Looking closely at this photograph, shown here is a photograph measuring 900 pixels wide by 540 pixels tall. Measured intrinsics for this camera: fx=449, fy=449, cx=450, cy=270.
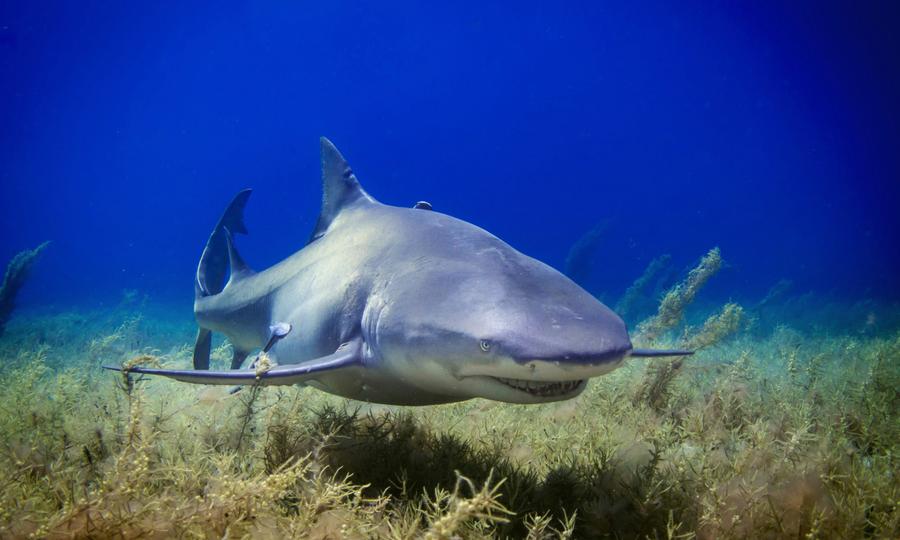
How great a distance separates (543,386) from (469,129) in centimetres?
16170

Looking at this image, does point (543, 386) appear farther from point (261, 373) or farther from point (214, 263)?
point (214, 263)

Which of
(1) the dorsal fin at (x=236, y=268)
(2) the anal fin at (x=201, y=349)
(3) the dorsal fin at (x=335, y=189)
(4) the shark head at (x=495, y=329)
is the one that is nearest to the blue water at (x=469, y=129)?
(3) the dorsal fin at (x=335, y=189)

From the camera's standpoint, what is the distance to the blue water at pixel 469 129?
2603 inches

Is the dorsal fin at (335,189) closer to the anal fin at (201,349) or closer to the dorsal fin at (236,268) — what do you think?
the dorsal fin at (236,268)

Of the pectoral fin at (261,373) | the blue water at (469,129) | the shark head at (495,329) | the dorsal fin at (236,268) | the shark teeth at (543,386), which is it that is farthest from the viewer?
the blue water at (469,129)

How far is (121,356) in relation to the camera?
9.51 metres

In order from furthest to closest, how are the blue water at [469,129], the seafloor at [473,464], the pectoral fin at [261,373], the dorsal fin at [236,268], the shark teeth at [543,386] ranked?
the blue water at [469,129], the dorsal fin at [236,268], the pectoral fin at [261,373], the shark teeth at [543,386], the seafloor at [473,464]

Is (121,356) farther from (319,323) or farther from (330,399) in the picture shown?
(319,323)

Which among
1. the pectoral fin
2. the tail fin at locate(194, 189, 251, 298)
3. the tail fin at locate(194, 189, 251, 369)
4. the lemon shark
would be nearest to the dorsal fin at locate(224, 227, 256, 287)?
the tail fin at locate(194, 189, 251, 369)

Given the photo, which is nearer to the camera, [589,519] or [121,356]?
[589,519]

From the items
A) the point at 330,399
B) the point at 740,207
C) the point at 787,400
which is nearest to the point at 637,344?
the point at 787,400

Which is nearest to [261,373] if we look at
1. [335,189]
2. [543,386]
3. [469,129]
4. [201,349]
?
[543,386]

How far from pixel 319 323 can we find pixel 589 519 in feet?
8.02

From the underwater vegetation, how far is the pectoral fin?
0.67 ft
